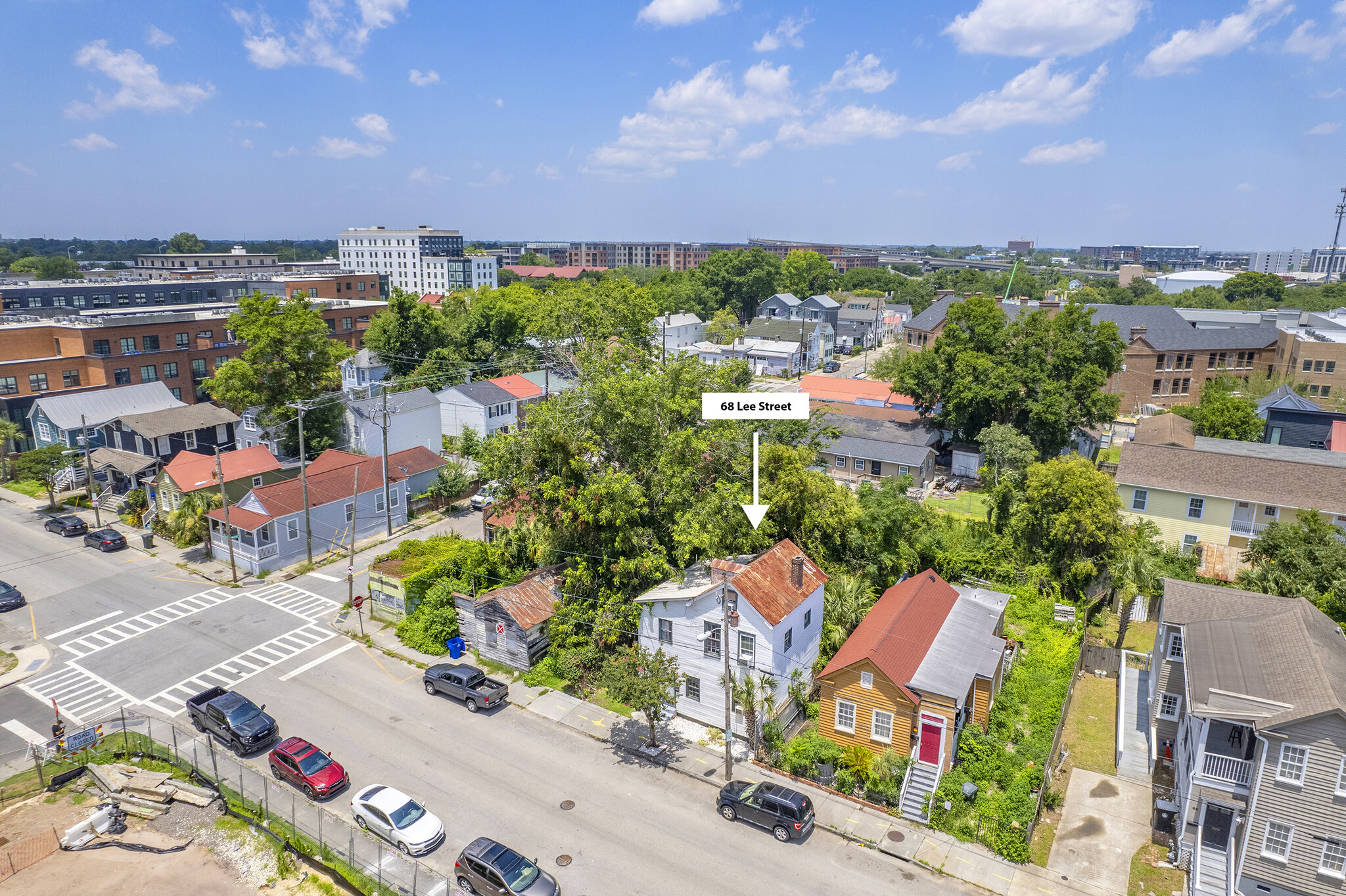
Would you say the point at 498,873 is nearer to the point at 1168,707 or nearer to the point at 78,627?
the point at 1168,707

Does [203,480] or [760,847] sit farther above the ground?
[203,480]

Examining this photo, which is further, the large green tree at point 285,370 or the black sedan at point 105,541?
the large green tree at point 285,370

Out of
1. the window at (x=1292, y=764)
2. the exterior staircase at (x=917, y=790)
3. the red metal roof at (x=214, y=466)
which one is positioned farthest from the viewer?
the red metal roof at (x=214, y=466)

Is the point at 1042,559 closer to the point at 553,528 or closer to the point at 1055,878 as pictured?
the point at 1055,878

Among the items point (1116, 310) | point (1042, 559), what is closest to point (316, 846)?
point (1042, 559)

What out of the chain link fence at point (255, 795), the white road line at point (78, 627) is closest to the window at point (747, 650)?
the chain link fence at point (255, 795)

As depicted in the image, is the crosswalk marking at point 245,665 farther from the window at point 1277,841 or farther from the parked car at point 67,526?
the window at point 1277,841
